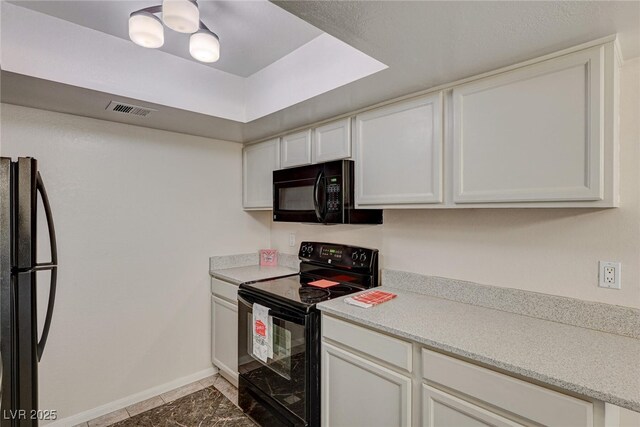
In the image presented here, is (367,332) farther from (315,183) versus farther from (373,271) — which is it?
(315,183)

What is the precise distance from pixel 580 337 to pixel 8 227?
2.29 metres

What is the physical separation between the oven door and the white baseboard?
0.65 m

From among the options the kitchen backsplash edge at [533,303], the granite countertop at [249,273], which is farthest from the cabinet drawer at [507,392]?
the granite countertop at [249,273]

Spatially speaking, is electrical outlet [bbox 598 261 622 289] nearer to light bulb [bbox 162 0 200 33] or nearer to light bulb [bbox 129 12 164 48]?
light bulb [bbox 162 0 200 33]

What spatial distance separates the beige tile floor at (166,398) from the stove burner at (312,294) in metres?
1.09

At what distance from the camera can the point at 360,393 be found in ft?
5.21

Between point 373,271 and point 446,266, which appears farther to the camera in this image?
point 373,271

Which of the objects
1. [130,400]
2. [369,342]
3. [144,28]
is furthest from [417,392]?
[130,400]

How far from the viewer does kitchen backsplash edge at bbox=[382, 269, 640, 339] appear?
53.0 inches

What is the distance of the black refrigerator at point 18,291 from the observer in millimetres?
1205

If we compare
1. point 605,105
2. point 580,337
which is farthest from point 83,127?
point 580,337

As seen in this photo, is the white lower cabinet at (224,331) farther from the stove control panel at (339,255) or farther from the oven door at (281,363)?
the stove control panel at (339,255)

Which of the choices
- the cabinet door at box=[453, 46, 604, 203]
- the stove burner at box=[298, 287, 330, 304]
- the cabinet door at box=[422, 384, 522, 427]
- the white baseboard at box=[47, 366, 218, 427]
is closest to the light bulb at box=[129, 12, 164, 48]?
the cabinet door at box=[453, 46, 604, 203]

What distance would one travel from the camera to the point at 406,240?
6.89 ft
